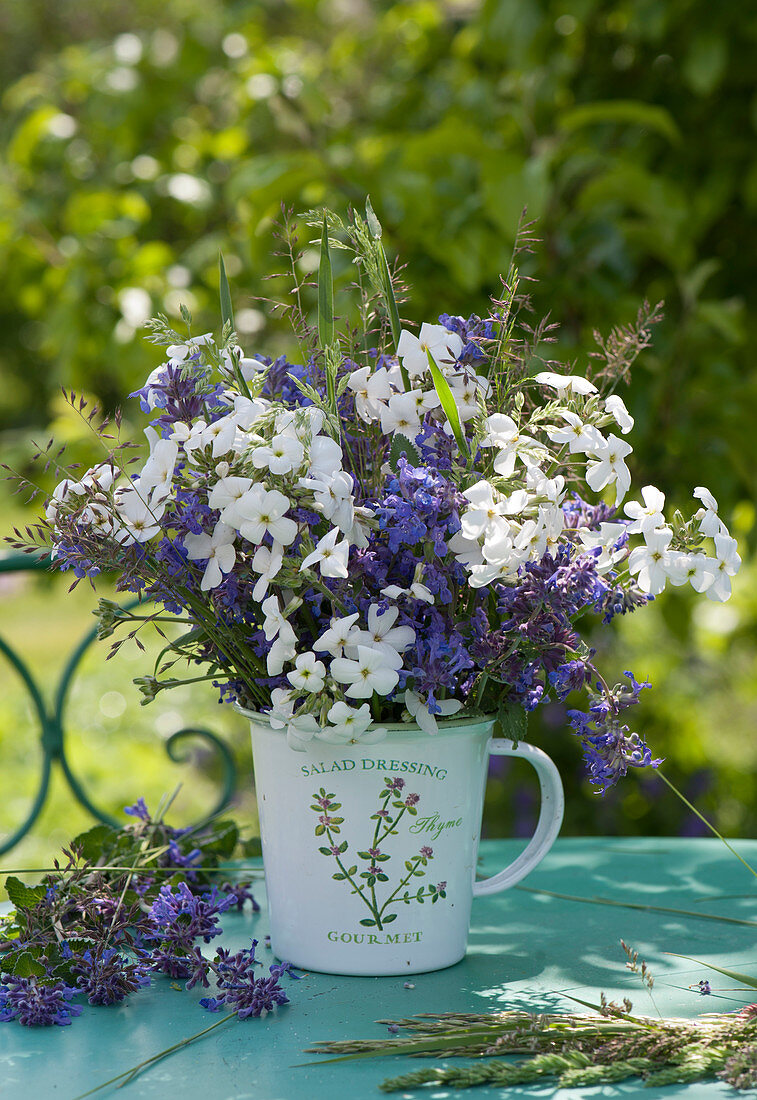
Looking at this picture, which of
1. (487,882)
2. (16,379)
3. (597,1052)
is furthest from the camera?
(16,379)

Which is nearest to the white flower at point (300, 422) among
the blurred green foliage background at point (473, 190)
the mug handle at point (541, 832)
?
the mug handle at point (541, 832)

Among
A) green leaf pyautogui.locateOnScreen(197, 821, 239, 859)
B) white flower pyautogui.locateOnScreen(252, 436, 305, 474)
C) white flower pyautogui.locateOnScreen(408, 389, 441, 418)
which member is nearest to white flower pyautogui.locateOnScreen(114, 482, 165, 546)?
white flower pyautogui.locateOnScreen(252, 436, 305, 474)

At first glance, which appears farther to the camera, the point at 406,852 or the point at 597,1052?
the point at 406,852

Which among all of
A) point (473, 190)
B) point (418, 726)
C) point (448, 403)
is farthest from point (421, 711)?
point (473, 190)

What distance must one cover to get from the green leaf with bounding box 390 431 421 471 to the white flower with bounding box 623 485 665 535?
16cm

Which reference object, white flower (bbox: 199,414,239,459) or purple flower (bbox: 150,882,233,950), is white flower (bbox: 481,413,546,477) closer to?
white flower (bbox: 199,414,239,459)

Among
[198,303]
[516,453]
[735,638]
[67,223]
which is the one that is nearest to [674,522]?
[516,453]

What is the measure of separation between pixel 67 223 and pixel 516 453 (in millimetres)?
1470

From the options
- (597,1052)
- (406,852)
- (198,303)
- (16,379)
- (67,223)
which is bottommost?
(597,1052)

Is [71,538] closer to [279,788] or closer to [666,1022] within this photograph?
[279,788]

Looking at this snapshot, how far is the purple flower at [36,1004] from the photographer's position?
86cm

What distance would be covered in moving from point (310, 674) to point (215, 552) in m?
0.12

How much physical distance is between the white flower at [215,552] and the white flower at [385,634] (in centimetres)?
11

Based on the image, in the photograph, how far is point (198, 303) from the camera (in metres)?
1.96
